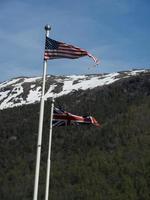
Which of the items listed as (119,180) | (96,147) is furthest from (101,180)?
(96,147)

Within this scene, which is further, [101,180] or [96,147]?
[96,147]

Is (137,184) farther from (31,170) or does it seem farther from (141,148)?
(31,170)

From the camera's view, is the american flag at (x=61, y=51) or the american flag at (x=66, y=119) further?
the american flag at (x=66, y=119)

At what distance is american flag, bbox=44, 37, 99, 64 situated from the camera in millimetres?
23281

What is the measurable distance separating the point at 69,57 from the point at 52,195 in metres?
142

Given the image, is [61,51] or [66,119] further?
[66,119]

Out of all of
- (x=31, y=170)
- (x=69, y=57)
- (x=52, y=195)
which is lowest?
(x=69, y=57)

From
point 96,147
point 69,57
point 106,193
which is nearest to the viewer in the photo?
point 69,57

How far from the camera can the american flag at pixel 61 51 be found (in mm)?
23281

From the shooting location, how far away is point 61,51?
23.3 metres

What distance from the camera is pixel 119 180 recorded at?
17050 centimetres

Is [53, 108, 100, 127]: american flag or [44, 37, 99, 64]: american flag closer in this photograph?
[44, 37, 99, 64]: american flag

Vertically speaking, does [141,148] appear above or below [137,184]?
above

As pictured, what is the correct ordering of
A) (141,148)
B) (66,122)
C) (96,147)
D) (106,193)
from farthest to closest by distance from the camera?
(96,147) < (141,148) < (106,193) < (66,122)
